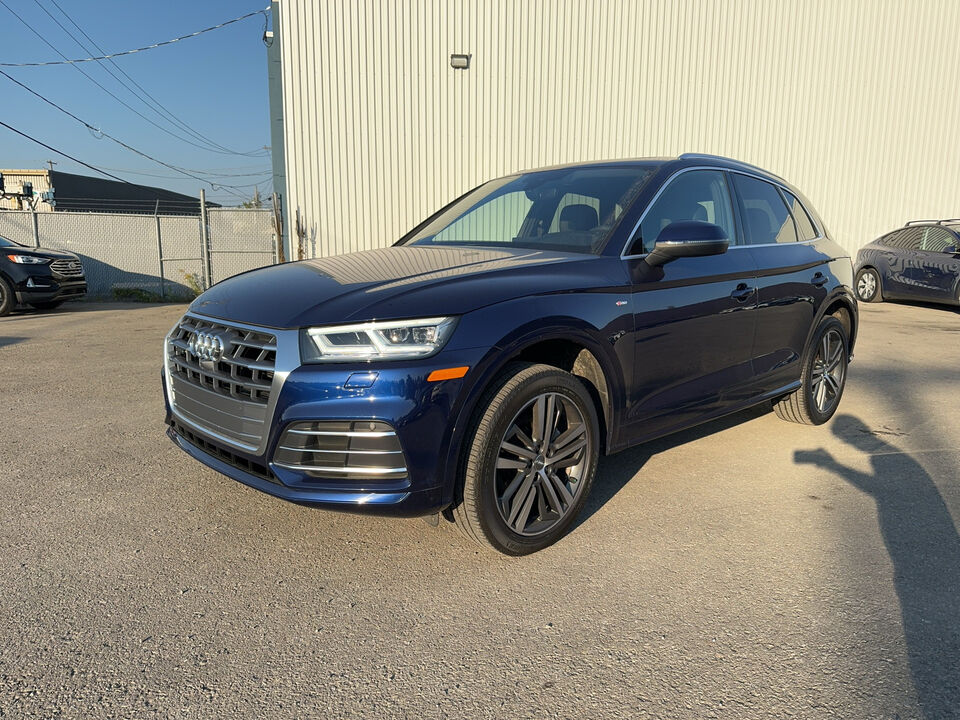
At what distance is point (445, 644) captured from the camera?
225 centimetres

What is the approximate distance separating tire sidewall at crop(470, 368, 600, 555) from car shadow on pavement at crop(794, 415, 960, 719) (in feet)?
4.37

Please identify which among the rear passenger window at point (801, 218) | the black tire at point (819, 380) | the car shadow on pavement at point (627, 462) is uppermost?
the rear passenger window at point (801, 218)

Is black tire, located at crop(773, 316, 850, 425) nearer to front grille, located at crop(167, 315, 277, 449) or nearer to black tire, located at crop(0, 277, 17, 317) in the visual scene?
front grille, located at crop(167, 315, 277, 449)

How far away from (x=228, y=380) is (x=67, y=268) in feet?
34.9

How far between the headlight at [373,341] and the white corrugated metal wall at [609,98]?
421 inches

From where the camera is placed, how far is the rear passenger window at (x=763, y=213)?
4074 millimetres

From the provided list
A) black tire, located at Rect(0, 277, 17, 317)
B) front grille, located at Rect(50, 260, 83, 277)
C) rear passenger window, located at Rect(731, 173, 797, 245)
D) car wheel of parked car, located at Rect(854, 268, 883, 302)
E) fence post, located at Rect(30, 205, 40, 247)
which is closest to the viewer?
rear passenger window, located at Rect(731, 173, 797, 245)

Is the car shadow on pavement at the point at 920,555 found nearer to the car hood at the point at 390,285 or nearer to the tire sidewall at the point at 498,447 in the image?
the tire sidewall at the point at 498,447

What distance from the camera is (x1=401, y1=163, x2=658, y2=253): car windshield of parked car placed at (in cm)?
338

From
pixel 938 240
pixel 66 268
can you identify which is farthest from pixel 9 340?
pixel 938 240

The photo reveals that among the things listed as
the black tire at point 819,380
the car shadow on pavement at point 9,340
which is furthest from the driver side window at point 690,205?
the car shadow on pavement at point 9,340

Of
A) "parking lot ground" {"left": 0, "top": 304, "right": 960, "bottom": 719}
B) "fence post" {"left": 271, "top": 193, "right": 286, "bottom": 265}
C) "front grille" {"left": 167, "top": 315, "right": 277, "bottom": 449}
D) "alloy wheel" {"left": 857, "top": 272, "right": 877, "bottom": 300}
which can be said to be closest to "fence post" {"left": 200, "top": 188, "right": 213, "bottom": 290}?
"fence post" {"left": 271, "top": 193, "right": 286, "bottom": 265}

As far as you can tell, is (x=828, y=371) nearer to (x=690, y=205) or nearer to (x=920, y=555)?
(x=690, y=205)

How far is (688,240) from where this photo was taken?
Answer: 10.0 feet
